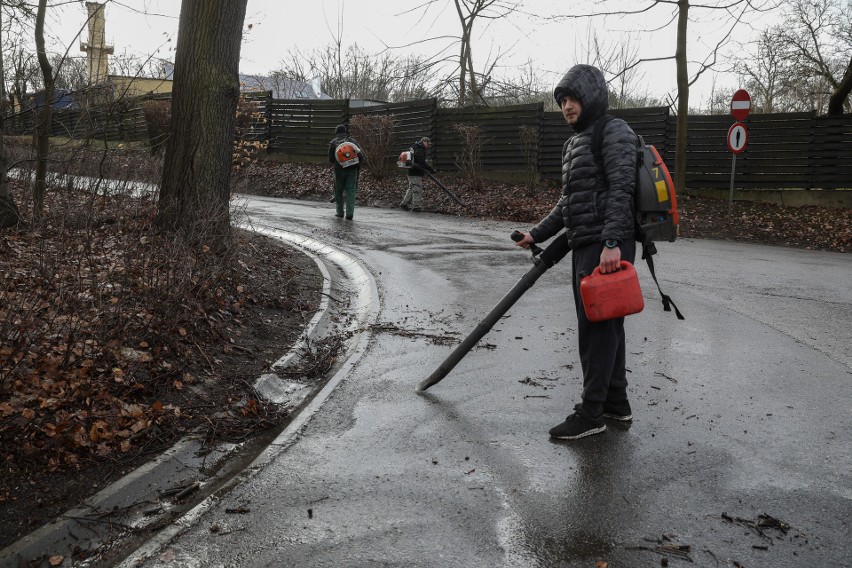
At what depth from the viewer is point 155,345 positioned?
5691 millimetres

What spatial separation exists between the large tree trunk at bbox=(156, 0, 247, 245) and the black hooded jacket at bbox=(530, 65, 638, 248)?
5.26 m

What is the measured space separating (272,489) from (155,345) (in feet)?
7.04

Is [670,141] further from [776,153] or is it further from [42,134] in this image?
[42,134]

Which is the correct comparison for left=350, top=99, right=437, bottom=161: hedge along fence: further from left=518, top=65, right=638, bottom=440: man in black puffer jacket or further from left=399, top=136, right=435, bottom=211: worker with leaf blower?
left=518, top=65, right=638, bottom=440: man in black puffer jacket

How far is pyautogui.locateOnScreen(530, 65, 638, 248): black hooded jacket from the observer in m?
4.39

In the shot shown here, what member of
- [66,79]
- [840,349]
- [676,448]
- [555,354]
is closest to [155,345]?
[555,354]

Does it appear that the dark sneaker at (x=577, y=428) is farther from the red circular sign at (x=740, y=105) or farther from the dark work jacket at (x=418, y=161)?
the red circular sign at (x=740, y=105)

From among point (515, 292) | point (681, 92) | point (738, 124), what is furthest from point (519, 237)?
point (681, 92)

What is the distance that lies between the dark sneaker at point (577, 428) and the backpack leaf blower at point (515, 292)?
2.98ft

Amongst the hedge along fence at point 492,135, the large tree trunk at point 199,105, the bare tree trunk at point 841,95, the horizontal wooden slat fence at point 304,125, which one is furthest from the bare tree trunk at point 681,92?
the large tree trunk at point 199,105

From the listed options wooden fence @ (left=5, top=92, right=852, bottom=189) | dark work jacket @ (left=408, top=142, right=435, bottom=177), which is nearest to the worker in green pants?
dark work jacket @ (left=408, top=142, right=435, bottom=177)

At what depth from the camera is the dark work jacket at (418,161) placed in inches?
743

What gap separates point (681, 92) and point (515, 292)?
16740 millimetres

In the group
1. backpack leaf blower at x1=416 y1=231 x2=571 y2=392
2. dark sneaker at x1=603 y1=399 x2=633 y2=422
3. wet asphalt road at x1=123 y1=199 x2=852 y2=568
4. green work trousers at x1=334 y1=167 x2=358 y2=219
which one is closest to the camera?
wet asphalt road at x1=123 y1=199 x2=852 y2=568
